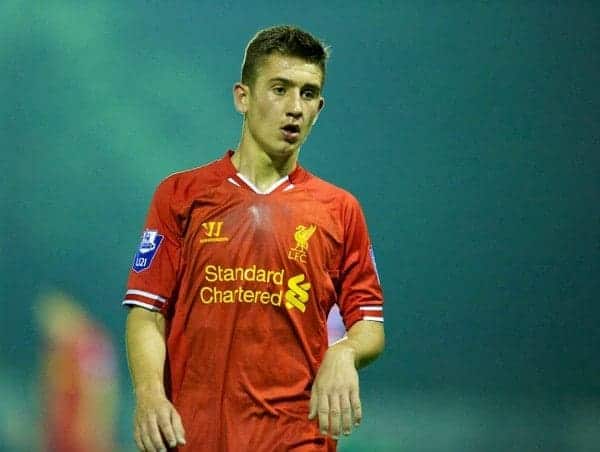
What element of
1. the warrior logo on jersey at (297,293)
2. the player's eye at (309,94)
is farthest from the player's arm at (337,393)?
the player's eye at (309,94)

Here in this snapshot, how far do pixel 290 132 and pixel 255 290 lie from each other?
1.09 feet

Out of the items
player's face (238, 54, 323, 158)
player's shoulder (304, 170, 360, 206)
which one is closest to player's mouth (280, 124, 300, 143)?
player's face (238, 54, 323, 158)

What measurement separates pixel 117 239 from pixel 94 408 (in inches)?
21.2

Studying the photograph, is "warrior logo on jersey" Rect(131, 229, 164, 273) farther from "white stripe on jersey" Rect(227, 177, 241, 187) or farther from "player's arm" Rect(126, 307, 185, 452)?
"white stripe on jersey" Rect(227, 177, 241, 187)

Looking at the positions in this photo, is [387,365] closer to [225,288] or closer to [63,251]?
[63,251]

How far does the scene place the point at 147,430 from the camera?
5.23 feet

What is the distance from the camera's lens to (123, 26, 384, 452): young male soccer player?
1.76m

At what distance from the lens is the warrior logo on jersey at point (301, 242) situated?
1851 mm

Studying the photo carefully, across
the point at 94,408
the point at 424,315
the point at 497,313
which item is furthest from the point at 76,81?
the point at 497,313

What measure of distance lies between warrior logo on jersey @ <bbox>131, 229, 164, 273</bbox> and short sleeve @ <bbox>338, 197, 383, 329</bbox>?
0.37 meters

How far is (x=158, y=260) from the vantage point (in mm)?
1834

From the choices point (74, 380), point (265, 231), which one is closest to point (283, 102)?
point (265, 231)

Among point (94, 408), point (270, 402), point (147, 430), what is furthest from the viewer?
point (94, 408)

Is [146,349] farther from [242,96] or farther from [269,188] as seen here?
[242,96]
